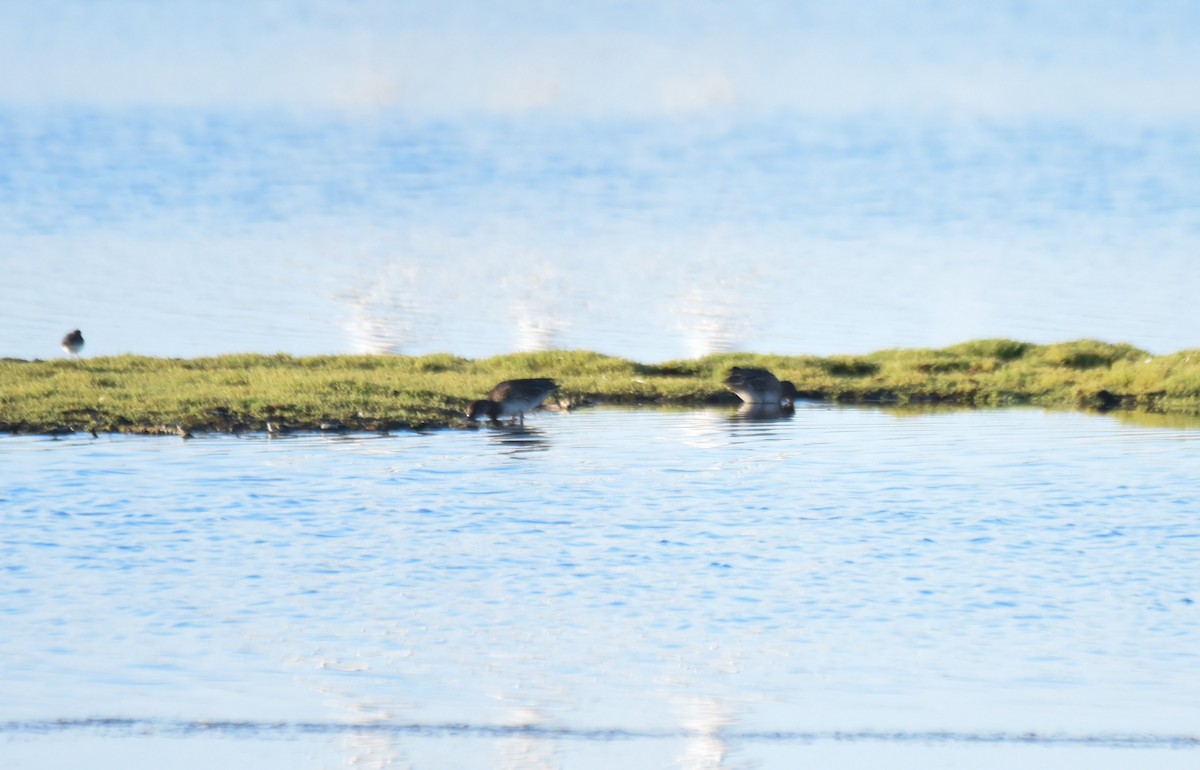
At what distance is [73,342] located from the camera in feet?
114

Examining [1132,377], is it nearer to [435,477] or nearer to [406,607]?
[435,477]

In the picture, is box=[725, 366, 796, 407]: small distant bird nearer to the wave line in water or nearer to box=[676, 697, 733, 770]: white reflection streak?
box=[676, 697, 733, 770]: white reflection streak

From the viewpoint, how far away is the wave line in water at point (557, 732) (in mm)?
8102

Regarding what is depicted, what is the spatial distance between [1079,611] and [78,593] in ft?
22.8

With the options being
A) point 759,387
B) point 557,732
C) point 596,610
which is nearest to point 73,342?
point 759,387

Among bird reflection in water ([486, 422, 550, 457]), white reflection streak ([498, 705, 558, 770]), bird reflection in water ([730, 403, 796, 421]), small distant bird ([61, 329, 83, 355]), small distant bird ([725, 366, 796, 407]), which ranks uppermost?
small distant bird ([61, 329, 83, 355])

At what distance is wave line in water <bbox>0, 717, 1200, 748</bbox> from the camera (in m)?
8.10

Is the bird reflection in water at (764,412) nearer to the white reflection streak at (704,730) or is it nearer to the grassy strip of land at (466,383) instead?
the grassy strip of land at (466,383)

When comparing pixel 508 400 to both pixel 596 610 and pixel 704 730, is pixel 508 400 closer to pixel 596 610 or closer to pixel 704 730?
pixel 596 610

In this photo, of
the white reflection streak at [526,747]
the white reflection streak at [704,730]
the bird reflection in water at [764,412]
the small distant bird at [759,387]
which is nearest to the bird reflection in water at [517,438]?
the bird reflection in water at [764,412]

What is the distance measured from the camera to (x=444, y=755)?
7914 millimetres

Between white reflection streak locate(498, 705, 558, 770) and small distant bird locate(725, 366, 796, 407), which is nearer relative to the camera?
white reflection streak locate(498, 705, 558, 770)

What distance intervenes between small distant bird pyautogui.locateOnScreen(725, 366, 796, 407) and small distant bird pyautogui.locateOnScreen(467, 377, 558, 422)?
4.16 meters

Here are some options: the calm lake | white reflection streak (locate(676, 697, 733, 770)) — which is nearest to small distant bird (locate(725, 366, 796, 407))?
the calm lake
